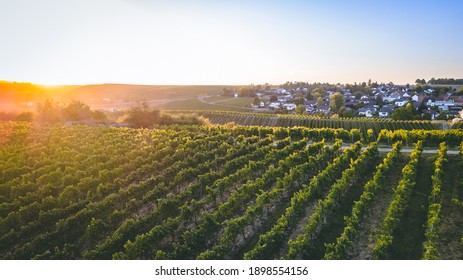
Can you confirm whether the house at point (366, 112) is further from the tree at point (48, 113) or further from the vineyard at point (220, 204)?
the tree at point (48, 113)

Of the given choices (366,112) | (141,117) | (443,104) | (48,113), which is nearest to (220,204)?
(141,117)

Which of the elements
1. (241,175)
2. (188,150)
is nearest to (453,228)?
(241,175)

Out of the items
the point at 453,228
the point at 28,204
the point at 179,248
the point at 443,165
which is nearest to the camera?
the point at 179,248

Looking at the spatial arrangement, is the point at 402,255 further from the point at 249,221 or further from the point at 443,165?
the point at 443,165

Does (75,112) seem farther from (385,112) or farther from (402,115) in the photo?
(385,112)

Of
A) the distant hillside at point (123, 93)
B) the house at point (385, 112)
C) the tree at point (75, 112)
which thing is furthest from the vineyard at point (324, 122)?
the distant hillside at point (123, 93)
